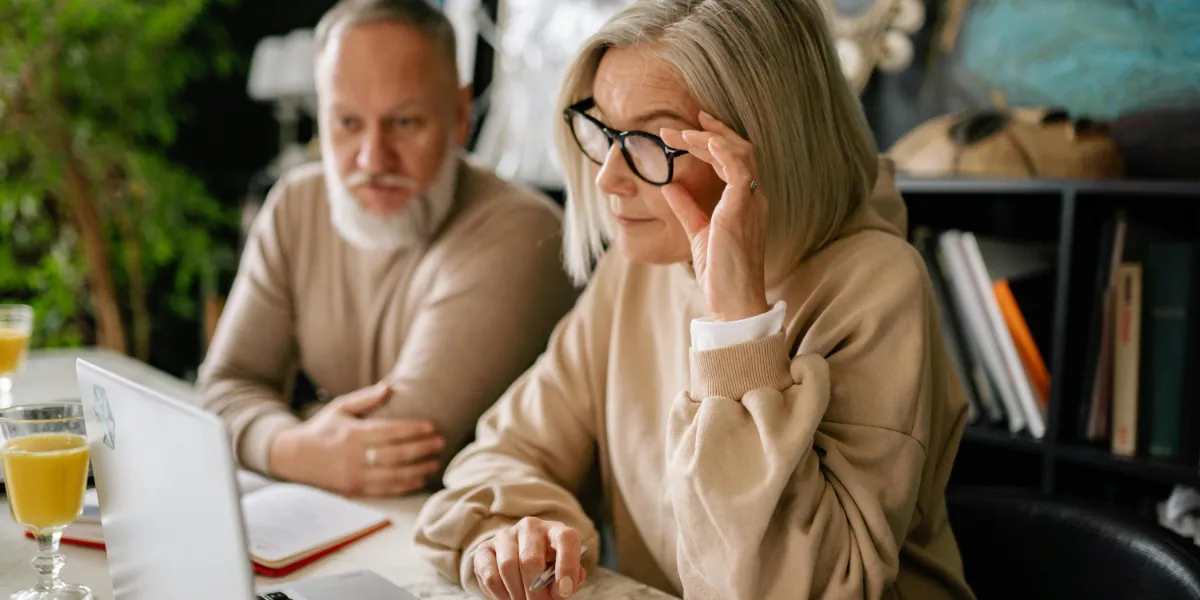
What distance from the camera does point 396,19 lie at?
1.64 m

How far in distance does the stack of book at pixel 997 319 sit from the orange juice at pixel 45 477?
4.43ft

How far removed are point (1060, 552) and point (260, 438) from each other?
1122 mm

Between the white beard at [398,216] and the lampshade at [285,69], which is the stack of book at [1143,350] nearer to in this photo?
the white beard at [398,216]

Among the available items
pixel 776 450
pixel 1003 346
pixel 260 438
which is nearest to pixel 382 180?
pixel 260 438

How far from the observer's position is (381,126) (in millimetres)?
1653

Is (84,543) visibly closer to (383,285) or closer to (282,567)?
(282,567)

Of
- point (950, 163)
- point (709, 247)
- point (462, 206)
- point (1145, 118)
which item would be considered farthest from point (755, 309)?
point (1145, 118)

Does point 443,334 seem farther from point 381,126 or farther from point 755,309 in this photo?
point 755,309

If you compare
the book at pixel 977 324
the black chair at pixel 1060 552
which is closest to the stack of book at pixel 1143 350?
the book at pixel 977 324

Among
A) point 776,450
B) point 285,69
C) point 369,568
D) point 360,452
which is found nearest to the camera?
point 776,450

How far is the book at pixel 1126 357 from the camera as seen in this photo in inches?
62.4

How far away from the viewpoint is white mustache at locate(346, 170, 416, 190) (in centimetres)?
168

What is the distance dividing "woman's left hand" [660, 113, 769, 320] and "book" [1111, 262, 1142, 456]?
0.86m

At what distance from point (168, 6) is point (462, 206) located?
2.31 meters
